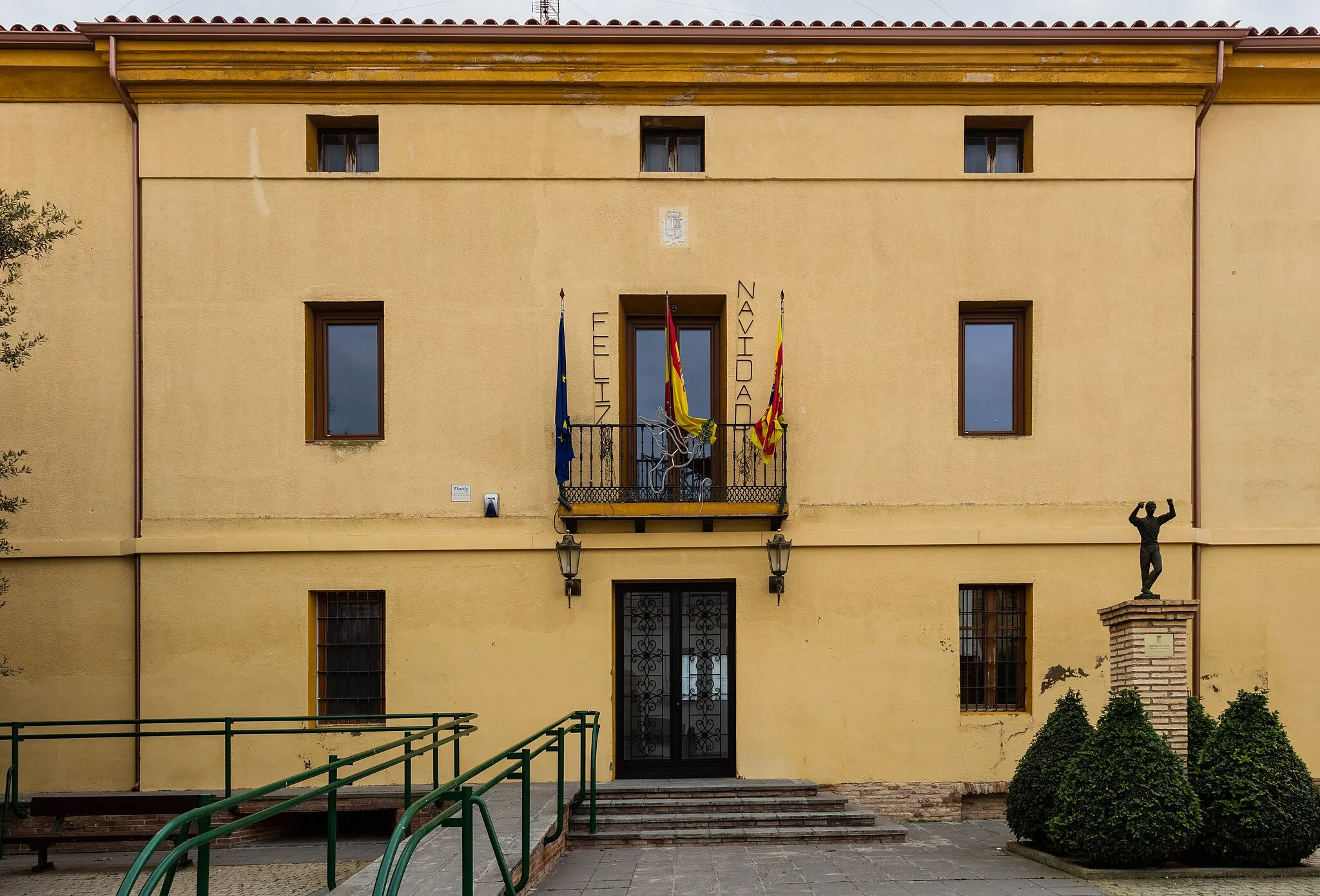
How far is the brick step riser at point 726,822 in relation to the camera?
9938 millimetres

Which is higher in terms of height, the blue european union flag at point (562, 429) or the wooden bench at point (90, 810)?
the blue european union flag at point (562, 429)

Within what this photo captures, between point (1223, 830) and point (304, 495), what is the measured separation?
29.6 feet

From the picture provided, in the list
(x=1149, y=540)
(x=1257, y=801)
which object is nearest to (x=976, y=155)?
(x=1149, y=540)

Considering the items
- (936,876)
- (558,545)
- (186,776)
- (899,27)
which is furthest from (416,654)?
(899,27)

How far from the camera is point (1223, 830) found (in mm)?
8211

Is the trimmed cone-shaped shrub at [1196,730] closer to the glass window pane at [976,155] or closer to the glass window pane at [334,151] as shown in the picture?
the glass window pane at [976,155]

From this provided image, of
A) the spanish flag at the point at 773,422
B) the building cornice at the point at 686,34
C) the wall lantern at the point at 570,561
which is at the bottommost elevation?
the wall lantern at the point at 570,561

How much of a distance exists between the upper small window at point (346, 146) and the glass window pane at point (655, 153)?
2.95 meters

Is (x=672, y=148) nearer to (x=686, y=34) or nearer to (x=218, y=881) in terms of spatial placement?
(x=686, y=34)

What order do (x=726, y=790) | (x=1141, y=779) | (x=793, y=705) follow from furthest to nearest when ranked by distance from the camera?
1. (x=793, y=705)
2. (x=726, y=790)
3. (x=1141, y=779)

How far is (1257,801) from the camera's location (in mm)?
8125

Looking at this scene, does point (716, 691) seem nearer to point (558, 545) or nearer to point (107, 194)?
point (558, 545)

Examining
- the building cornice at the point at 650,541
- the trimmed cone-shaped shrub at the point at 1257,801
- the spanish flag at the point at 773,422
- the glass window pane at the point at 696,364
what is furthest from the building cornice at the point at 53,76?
the trimmed cone-shaped shrub at the point at 1257,801

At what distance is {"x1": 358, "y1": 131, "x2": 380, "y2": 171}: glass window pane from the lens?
11836 millimetres
